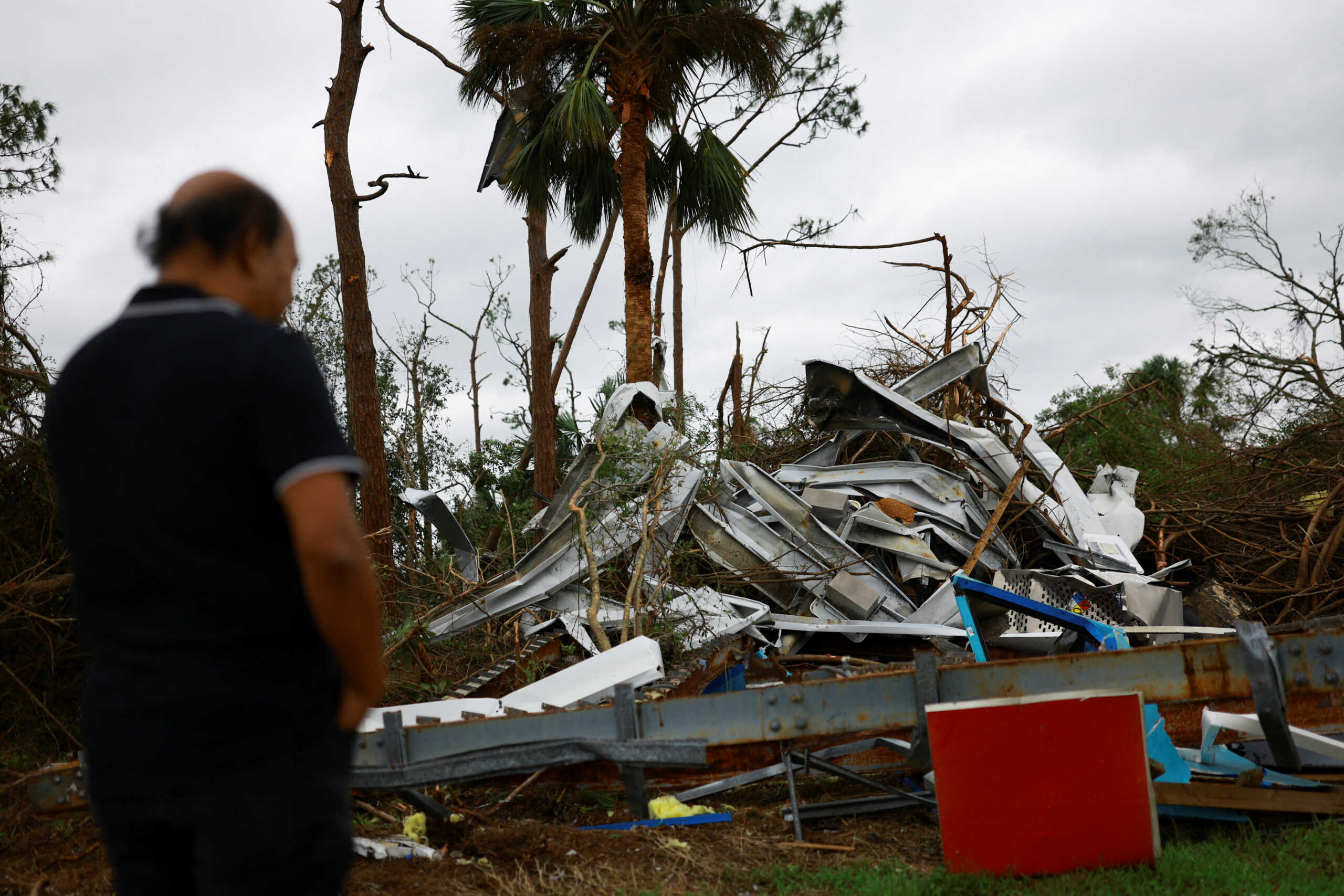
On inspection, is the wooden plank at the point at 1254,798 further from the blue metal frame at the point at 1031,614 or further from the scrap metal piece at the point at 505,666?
the scrap metal piece at the point at 505,666

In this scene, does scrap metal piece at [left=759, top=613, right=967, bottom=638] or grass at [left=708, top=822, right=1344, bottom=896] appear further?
scrap metal piece at [left=759, top=613, right=967, bottom=638]

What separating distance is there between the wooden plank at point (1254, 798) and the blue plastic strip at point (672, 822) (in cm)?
149

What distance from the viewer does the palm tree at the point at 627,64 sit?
11352 millimetres

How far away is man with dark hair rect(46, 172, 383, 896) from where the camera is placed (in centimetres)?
137

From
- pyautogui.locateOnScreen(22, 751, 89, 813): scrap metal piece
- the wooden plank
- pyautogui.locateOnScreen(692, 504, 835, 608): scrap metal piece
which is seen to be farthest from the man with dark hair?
pyautogui.locateOnScreen(692, 504, 835, 608): scrap metal piece

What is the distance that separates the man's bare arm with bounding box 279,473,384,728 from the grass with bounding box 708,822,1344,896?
6.60 ft

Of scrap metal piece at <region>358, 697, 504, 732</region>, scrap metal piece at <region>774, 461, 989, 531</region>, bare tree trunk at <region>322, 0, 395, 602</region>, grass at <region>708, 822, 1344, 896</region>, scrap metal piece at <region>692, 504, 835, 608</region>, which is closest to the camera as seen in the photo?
grass at <region>708, 822, 1344, 896</region>

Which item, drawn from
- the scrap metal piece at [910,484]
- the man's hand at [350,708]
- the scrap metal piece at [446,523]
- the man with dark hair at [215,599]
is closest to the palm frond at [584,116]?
the scrap metal piece at [910,484]

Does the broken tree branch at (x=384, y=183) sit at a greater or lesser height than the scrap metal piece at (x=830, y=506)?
greater

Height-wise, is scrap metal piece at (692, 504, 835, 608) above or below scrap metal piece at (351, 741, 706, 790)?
above

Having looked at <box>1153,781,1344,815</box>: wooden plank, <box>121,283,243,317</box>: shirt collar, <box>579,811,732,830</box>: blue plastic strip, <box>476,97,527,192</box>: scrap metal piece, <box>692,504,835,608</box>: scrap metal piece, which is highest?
<box>476,97,527,192</box>: scrap metal piece

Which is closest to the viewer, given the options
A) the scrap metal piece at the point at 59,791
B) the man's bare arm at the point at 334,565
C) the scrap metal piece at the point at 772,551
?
the man's bare arm at the point at 334,565

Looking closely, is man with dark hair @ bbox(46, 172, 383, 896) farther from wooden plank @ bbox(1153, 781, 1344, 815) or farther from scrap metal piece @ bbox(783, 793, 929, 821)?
wooden plank @ bbox(1153, 781, 1344, 815)

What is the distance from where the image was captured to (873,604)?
6.08 metres
